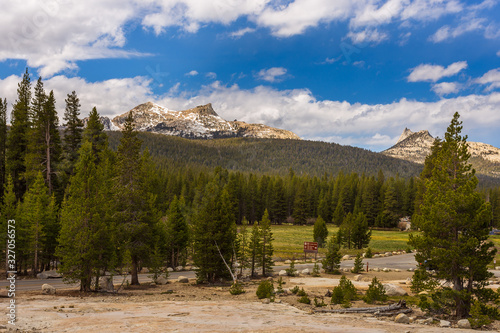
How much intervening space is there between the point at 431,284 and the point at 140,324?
50.8 feet

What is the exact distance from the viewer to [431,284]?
18.1m

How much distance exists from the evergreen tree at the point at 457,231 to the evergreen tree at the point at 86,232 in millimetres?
20788

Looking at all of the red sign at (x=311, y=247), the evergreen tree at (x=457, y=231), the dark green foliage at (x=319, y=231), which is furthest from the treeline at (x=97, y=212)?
the evergreen tree at (x=457, y=231)

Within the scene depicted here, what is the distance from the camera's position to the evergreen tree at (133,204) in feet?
92.8

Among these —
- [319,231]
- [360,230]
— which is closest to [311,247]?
[319,231]

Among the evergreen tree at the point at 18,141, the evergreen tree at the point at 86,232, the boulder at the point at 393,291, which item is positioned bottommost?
the boulder at the point at 393,291

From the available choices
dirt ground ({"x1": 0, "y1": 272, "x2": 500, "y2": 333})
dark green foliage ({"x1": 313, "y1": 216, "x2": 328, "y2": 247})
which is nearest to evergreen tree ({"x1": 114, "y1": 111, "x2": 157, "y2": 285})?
dirt ground ({"x1": 0, "y1": 272, "x2": 500, "y2": 333})

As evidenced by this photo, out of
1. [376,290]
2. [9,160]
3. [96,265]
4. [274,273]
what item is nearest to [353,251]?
[274,273]

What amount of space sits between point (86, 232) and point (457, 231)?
926 inches

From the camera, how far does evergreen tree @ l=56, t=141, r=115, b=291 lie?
72.6ft

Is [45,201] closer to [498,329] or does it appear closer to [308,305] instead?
[308,305]

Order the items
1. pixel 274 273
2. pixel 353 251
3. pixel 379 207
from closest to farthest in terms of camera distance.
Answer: pixel 274 273
pixel 353 251
pixel 379 207

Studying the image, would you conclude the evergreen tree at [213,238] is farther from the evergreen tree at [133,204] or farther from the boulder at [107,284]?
the boulder at [107,284]

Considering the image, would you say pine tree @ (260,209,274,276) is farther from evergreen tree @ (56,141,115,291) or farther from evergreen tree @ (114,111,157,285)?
evergreen tree @ (56,141,115,291)
